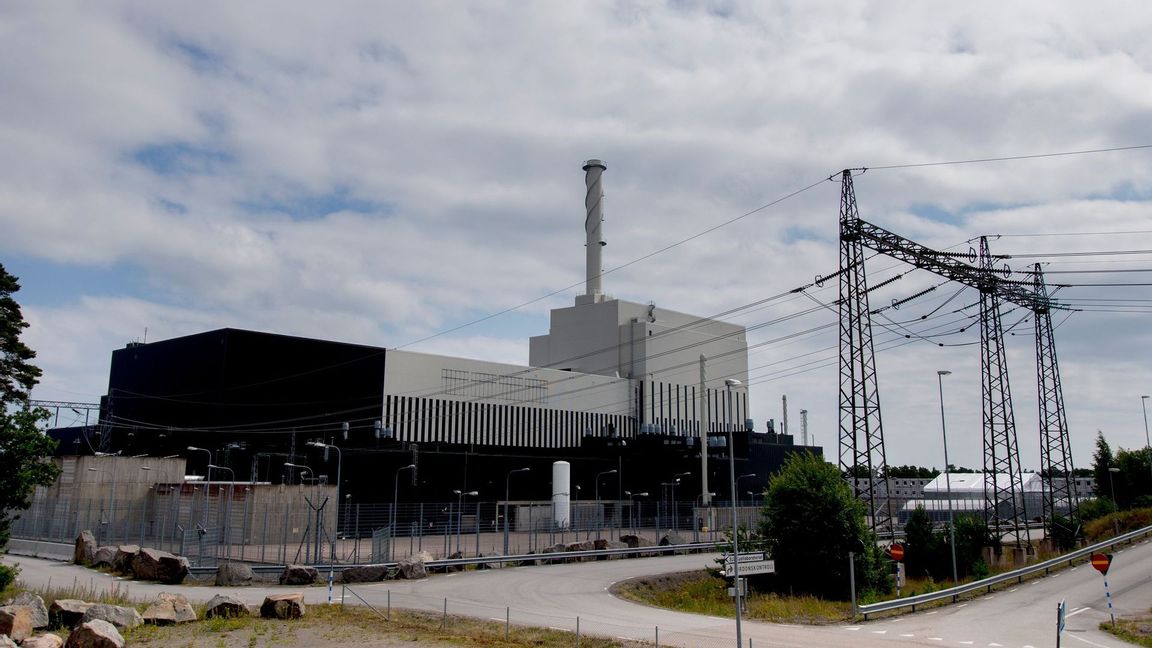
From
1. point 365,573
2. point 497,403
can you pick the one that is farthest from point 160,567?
point 497,403

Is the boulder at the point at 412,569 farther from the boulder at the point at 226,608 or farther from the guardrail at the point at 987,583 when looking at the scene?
the guardrail at the point at 987,583

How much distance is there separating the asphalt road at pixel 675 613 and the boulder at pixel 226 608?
149 inches

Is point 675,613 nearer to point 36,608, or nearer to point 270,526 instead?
point 36,608

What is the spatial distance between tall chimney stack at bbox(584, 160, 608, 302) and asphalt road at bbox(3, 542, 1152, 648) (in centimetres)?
6937

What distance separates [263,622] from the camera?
2477cm

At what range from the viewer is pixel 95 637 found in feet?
66.5

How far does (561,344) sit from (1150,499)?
67.5 m

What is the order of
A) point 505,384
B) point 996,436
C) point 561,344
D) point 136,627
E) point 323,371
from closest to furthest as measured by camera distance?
point 136,627 → point 996,436 → point 323,371 → point 505,384 → point 561,344

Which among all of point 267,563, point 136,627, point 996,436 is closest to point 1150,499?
point 996,436

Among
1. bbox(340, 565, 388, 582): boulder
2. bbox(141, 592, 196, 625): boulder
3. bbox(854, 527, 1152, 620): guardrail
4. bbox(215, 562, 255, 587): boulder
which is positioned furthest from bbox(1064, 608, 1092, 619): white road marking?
bbox(215, 562, 255, 587): boulder

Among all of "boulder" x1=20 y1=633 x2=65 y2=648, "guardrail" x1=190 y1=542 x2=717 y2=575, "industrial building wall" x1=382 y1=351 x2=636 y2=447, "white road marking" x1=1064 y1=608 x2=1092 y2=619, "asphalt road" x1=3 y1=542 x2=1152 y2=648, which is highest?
"industrial building wall" x1=382 y1=351 x2=636 y2=447

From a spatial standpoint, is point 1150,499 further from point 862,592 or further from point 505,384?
point 505,384

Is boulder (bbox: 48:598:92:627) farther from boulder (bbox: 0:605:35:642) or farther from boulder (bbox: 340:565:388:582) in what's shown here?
boulder (bbox: 340:565:388:582)

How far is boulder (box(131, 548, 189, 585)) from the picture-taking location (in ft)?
112
